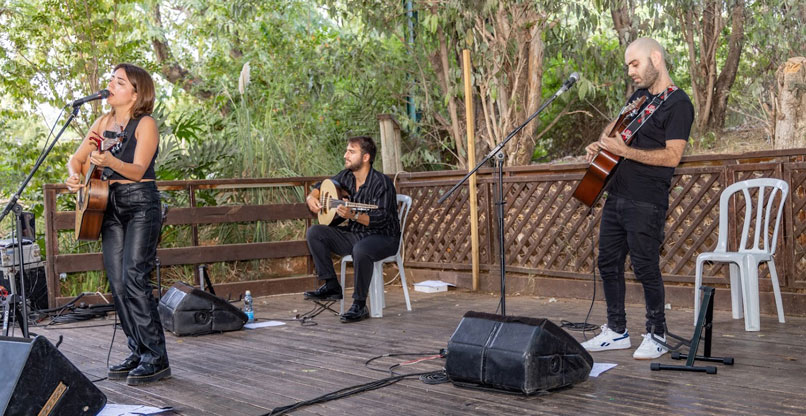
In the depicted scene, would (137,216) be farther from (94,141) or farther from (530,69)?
(530,69)

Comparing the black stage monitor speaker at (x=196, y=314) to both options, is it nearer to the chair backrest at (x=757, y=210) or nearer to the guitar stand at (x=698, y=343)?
the guitar stand at (x=698, y=343)

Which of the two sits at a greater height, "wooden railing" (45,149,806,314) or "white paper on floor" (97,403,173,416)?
"wooden railing" (45,149,806,314)

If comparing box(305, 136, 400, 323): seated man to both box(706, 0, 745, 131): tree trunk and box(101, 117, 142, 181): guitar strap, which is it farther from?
box(706, 0, 745, 131): tree trunk

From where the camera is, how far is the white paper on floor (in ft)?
10.1

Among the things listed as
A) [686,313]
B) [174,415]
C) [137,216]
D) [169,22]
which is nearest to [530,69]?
[686,313]

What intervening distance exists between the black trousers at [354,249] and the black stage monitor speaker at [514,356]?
2113 mm

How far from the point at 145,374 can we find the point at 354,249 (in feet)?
6.59

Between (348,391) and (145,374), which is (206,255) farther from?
(348,391)

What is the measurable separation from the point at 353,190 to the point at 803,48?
584 cm

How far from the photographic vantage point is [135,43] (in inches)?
336

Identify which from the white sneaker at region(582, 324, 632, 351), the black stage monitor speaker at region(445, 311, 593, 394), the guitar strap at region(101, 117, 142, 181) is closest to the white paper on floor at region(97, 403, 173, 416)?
the guitar strap at region(101, 117, 142, 181)

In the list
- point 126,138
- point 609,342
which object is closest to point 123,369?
point 126,138

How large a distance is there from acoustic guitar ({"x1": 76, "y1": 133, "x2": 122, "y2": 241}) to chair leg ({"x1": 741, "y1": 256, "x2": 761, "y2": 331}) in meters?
3.55

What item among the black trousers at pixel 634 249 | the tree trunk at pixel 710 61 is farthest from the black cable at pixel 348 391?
the tree trunk at pixel 710 61
